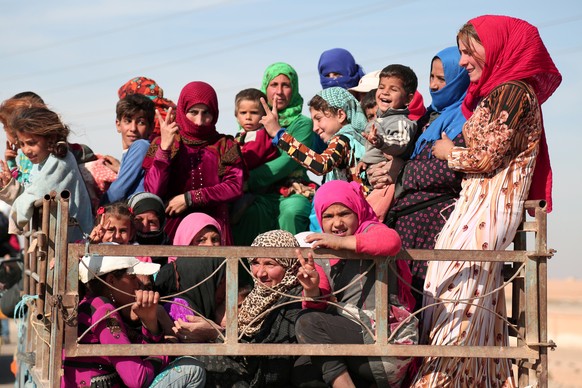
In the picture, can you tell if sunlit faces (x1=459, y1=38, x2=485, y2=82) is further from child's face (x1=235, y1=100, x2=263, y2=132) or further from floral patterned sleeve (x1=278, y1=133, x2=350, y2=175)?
child's face (x1=235, y1=100, x2=263, y2=132)

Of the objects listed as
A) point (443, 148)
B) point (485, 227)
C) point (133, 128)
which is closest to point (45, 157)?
point (133, 128)

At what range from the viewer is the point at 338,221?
18.1ft

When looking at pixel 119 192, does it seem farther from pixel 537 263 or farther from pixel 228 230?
pixel 537 263

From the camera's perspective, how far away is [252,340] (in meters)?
5.54

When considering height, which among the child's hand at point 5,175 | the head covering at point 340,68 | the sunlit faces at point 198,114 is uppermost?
the head covering at point 340,68

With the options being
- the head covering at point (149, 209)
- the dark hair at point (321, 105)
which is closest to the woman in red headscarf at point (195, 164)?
the head covering at point (149, 209)

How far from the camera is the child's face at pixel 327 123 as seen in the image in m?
7.66

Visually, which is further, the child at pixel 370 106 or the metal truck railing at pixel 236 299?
the child at pixel 370 106

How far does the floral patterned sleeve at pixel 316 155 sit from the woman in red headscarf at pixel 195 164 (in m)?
0.42

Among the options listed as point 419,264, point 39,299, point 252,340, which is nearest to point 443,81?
point 419,264

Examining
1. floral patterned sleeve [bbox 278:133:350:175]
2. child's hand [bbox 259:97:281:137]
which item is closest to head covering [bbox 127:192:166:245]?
floral patterned sleeve [bbox 278:133:350:175]

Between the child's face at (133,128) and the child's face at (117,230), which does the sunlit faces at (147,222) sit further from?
the child's face at (133,128)

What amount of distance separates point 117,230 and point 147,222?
538 mm

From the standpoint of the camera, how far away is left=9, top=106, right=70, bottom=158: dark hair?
21.5 feet
